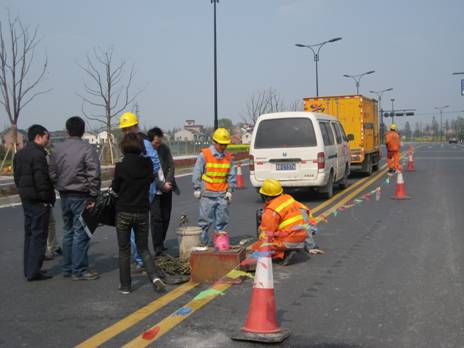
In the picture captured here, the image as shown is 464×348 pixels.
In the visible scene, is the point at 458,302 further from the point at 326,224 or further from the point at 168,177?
the point at 326,224

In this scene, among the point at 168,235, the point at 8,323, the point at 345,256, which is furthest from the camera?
the point at 168,235

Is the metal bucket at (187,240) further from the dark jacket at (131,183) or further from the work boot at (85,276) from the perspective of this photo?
the dark jacket at (131,183)

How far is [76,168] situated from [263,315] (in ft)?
9.86

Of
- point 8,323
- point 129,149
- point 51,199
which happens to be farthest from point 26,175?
point 8,323

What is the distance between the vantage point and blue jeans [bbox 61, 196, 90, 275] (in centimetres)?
660

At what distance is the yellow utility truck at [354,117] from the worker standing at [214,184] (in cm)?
1311

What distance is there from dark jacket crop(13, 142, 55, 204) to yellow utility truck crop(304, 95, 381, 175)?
1500cm

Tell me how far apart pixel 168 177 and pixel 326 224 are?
3.74m

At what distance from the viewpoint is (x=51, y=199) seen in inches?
268

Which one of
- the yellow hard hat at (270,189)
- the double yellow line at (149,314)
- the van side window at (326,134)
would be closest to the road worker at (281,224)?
the yellow hard hat at (270,189)

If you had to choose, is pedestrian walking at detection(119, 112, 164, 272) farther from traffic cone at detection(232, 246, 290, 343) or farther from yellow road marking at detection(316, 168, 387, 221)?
yellow road marking at detection(316, 168, 387, 221)

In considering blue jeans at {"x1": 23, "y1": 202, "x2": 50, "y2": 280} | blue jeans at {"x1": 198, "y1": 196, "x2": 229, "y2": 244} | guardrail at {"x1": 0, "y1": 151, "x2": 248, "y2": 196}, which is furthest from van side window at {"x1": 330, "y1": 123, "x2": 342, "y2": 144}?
blue jeans at {"x1": 23, "y1": 202, "x2": 50, "y2": 280}

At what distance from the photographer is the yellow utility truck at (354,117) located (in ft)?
66.9

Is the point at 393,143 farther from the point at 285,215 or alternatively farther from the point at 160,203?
the point at 160,203
